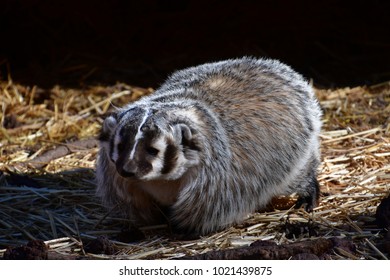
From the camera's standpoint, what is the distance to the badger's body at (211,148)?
375cm

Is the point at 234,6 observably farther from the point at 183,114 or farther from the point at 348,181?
the point at 183,114

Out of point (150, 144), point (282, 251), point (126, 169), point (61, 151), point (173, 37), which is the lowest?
point (282, 251)

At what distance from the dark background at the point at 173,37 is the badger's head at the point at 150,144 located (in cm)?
326

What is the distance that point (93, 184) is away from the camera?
16.4 feet

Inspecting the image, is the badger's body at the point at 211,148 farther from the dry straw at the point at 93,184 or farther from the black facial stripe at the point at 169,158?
the dry straw at the point at 93,184

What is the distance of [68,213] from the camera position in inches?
179

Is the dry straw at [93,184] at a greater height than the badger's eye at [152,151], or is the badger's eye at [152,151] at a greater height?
the badger's eye at [152,151]

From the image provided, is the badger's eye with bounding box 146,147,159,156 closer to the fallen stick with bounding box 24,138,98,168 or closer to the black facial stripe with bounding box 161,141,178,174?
the black facial stripe with bounding box 161,141,178,174

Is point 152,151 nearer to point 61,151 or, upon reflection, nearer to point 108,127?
point 108,127

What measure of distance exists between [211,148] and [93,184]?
1338 mm

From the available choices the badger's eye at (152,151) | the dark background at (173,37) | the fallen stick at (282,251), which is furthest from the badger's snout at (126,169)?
the dark background at (173,37)

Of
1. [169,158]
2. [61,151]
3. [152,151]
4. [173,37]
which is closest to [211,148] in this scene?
[169,158]

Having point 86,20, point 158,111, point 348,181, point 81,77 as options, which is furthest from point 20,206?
point 86,20

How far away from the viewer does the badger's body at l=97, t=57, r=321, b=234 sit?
375cm
